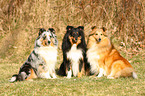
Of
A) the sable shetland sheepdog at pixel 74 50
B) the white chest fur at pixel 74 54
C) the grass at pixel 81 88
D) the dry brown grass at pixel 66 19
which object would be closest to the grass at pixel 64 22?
the dry brown grass at pixel 66 19

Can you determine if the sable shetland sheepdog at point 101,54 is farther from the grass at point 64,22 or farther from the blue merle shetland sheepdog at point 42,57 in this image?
the grass at point 64,22

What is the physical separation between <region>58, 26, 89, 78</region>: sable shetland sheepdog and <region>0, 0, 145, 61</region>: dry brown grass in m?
4.58

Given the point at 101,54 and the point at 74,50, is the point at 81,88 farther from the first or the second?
the point at 101,54

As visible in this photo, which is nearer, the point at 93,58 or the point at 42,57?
the point at 42,57

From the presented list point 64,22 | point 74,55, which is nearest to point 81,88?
point 74,55

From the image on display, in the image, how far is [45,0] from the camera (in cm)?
1311

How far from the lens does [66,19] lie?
1281 centimetres

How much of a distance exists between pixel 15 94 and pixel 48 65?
1698mm

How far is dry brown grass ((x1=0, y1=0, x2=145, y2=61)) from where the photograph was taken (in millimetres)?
11273

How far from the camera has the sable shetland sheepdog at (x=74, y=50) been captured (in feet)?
21.9

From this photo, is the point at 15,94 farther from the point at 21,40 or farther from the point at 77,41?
the point at 21,40

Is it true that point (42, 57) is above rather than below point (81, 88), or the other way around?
above

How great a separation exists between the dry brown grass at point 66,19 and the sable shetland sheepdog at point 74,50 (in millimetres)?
4582

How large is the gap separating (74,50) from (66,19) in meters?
6.35
